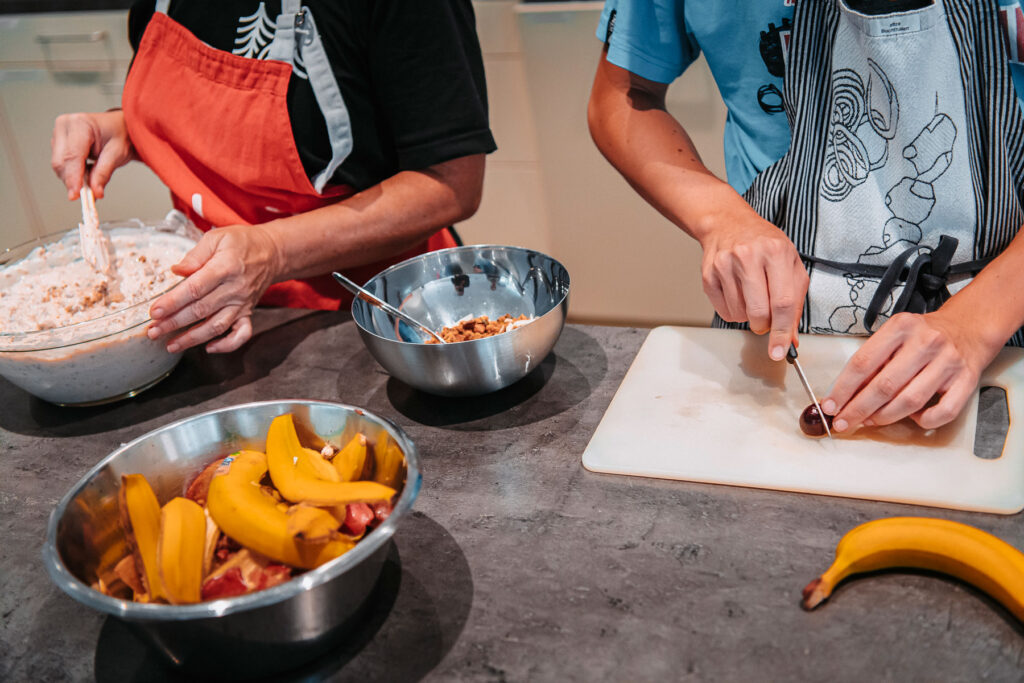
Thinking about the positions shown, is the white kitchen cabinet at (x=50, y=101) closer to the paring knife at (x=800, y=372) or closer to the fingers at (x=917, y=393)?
the paring knife at (x=800, y=372)

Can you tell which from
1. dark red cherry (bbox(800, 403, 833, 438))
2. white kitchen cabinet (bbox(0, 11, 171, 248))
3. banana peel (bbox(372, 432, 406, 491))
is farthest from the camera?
white kitchen cabinet (bbox(0, 11, 171, 248))

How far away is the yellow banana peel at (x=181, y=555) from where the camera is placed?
26.1 inches

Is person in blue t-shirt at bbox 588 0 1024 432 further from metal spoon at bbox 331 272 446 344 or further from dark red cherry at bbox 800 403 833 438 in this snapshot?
metal spoon at bbox 331 272 446 344

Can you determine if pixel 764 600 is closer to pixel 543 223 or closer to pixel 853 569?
pixel 853 569

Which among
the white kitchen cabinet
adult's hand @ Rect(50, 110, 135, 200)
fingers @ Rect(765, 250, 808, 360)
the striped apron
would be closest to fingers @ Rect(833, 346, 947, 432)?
fingers @ Rect(765, 250, 808, 360)

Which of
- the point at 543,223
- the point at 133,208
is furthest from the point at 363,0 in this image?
the point at 133,208

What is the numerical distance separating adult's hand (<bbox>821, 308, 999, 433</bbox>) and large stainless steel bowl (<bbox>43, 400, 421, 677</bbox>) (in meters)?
0.48

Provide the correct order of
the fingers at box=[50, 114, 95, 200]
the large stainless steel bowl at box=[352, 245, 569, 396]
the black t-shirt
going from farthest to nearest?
the fingers at box=[50, 114, 95, 200] < the black t-shirt < the large stainless steel bowl at box=[352, 245, 569, 396]

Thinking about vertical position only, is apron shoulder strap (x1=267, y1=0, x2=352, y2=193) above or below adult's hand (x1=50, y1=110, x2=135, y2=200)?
above

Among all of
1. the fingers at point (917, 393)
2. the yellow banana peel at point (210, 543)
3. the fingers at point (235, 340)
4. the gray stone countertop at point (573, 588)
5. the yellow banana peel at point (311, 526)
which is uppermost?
the yellow banana peel at point (311, 526)

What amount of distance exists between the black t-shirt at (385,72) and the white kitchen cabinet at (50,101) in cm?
176

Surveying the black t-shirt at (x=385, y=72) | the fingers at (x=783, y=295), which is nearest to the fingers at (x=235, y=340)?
the black t-shirt at (x=385, y=72)

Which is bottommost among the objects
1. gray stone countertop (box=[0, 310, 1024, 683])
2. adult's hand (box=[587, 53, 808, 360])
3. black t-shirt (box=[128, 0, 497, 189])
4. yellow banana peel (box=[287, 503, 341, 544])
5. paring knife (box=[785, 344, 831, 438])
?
gray stone countertop (box=[0, 310, 1024, 683])

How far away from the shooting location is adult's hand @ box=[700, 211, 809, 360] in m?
0.94
